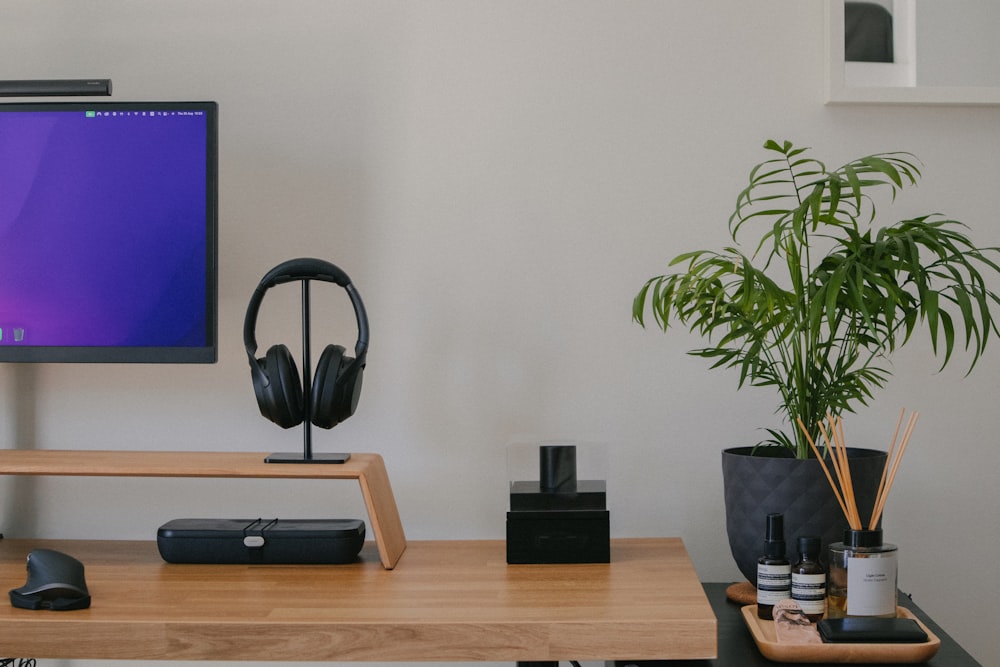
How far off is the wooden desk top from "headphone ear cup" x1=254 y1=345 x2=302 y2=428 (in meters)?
0.25

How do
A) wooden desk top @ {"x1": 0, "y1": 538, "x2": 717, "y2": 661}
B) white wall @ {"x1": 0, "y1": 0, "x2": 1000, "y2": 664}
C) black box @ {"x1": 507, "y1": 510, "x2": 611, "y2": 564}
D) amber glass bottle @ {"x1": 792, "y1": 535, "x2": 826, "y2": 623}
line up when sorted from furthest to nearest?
white wall @ {"x1": 0, "y1": 0, "x2": 1000, "y2": 664} < black box @ {"x1": 507, "y1": 510, "x2": 611, "y2": 564} < amber glass bottle @ {"x1": 792, "y1": 535, "x2": 826, "y2": 623} < wooden desk top @ {"x1": 0, "y1": 538, "x2": 717, "y2": 661}

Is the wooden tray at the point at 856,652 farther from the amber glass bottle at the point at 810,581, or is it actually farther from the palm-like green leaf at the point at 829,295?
the palm-like green leaf at the point at 829,295

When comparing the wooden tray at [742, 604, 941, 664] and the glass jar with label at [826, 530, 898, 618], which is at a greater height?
the glass jar with label at [826, 530, 898, 618]

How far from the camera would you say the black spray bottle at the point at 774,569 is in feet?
4.08

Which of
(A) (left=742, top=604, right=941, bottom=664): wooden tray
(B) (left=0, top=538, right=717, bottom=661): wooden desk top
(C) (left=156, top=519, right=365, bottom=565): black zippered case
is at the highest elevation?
(C) (left=156, top=519, right=365, bottom=565): black zippered case

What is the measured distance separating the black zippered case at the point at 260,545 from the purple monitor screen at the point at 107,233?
28 cm

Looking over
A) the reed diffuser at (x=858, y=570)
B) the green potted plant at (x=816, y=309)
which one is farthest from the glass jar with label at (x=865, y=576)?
the green potted plant at (x=816, y=309)

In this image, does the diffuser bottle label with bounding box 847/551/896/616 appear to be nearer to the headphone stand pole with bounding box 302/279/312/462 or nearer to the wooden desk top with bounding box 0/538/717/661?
the wooden desk top with bounding box 0/538/717/661

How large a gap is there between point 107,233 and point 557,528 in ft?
2.83

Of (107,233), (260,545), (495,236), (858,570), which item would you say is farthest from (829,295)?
(107,233)

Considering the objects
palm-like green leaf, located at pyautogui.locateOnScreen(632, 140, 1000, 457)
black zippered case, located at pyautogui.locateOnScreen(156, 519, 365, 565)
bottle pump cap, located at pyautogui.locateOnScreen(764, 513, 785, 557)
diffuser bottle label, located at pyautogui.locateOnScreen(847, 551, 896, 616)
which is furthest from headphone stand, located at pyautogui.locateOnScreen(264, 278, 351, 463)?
diffuser bottle label, located at pyautogui.locateOnScreen(847, 551, 896, 616)

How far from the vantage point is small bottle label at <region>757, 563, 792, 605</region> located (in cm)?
124

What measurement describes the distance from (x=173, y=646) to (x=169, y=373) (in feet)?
2.32

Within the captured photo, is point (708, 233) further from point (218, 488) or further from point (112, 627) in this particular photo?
point (112, 627)
